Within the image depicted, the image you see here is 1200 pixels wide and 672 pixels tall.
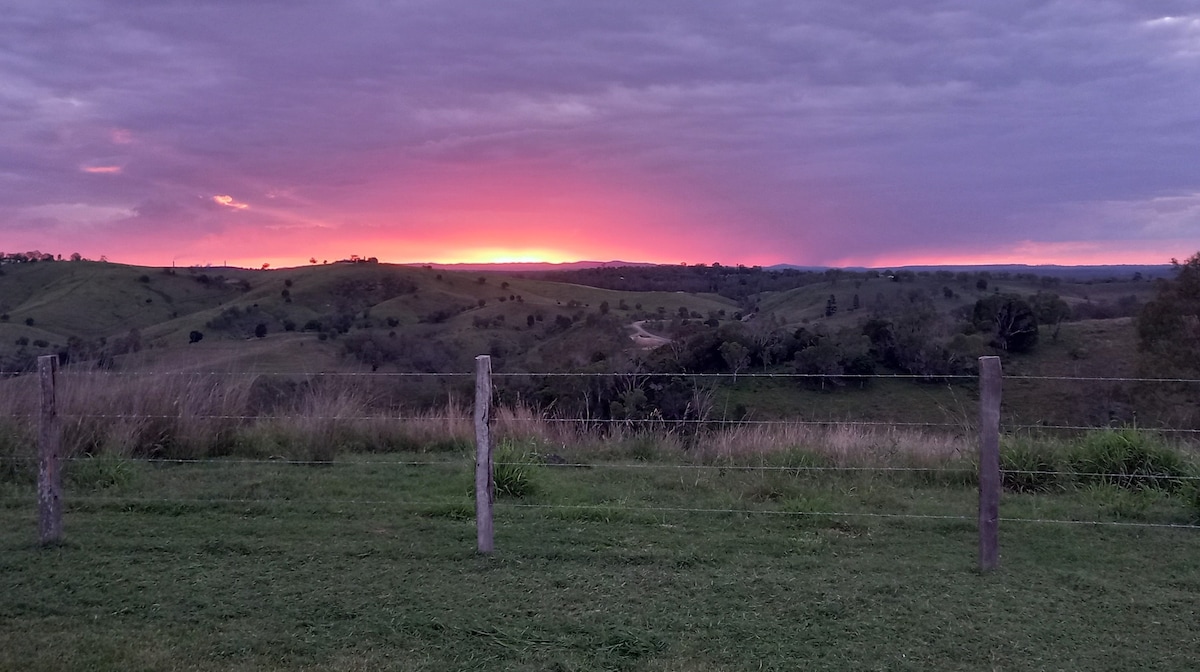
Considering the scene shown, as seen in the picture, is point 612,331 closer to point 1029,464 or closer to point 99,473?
point 1029,464

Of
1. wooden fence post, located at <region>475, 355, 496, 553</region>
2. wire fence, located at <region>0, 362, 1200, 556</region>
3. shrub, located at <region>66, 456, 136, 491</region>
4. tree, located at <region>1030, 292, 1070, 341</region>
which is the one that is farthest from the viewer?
tree, located at <region>1030, 292, 1070, 341</region>

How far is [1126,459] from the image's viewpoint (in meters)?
8.61

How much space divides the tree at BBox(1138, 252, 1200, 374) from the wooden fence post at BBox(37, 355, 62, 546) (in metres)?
26.0

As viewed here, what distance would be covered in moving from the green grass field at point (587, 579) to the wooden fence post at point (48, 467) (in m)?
0.21

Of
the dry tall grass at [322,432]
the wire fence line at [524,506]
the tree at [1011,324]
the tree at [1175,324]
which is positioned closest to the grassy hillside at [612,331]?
the tree at [1011,324]

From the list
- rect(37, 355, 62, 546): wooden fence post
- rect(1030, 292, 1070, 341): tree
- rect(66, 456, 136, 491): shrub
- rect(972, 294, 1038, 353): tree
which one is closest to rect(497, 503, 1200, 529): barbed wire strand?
rect(37, 355, 62, 546): wooden fence post

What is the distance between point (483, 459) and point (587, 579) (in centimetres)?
113

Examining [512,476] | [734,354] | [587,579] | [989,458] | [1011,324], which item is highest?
[1011,324]

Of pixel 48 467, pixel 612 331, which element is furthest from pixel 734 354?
pixel 48 467

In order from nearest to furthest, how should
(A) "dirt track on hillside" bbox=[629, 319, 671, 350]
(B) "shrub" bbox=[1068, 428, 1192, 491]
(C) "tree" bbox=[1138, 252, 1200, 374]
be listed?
(B) "shrub" bbox=[1068, 428, 1192, 491] → (C) "tree" bbox=[1138, 252, 1200, 374] → (A) "dirt track on hillside" bbox=[629, 319, 671, 350]

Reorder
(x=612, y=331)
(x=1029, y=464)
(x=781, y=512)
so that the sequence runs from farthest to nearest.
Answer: (x=612, y=331), (x=1029, y=464), (x=781, y=512)

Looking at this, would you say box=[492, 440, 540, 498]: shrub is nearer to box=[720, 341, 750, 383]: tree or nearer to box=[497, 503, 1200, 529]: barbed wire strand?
box=[497, 503, 1200, 529]: barbed wire strand

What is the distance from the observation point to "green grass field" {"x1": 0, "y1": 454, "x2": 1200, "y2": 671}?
4.70 meters

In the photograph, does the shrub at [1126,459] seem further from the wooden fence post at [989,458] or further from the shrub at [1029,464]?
the wooden fence post at [989,458]
